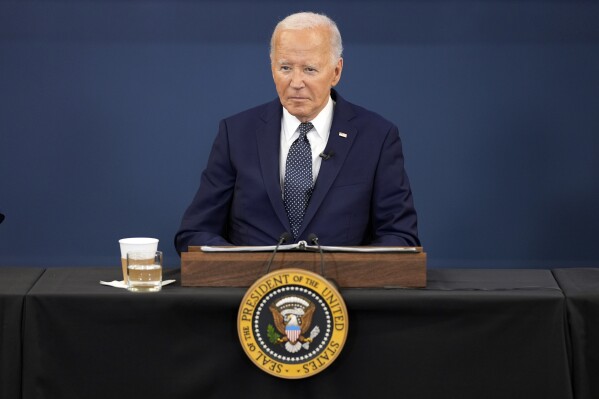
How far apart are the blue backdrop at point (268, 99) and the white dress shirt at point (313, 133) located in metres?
1.61

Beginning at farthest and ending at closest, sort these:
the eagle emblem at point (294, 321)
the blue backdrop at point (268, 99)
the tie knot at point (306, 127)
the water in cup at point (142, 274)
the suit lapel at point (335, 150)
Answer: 1. the blue backdrop at point (268, 99)
2. the tie knot at point (306, 127)
3. the suit lapel at point (335, 150)
4. the water in cup at point (142, 274)
5. the eagle emblem at point (294, 321)

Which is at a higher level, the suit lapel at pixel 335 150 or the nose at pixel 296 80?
the nose at pixel 296 80

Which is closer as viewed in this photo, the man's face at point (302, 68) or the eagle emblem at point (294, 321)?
the eagle emblem at point (294, 321)

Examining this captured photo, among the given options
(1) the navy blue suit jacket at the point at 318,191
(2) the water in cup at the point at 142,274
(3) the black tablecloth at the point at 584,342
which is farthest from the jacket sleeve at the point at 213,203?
(3) the black tablecloth at the point at 584,342

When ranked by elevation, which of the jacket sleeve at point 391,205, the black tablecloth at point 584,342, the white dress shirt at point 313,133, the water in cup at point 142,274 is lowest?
the black tablecloth at point 584,342

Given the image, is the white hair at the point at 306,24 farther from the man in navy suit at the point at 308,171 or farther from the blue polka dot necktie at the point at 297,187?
the blue polka dot necktie at the point at 297,187

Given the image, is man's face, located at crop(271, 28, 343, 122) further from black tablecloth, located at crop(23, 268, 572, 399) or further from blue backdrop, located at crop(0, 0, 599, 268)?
blue backdrop, located at crop(0, 0, 599, 268)

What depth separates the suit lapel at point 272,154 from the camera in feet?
8.89

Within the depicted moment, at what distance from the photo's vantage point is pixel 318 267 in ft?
6.88

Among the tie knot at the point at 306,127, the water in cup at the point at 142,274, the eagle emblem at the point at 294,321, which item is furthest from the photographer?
the tie knot at the point at 306,127

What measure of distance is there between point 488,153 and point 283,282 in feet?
8.80

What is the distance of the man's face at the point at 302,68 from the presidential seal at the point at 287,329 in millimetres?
878

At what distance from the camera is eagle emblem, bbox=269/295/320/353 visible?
2.01 meters

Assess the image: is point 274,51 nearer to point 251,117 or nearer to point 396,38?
point 251,117
